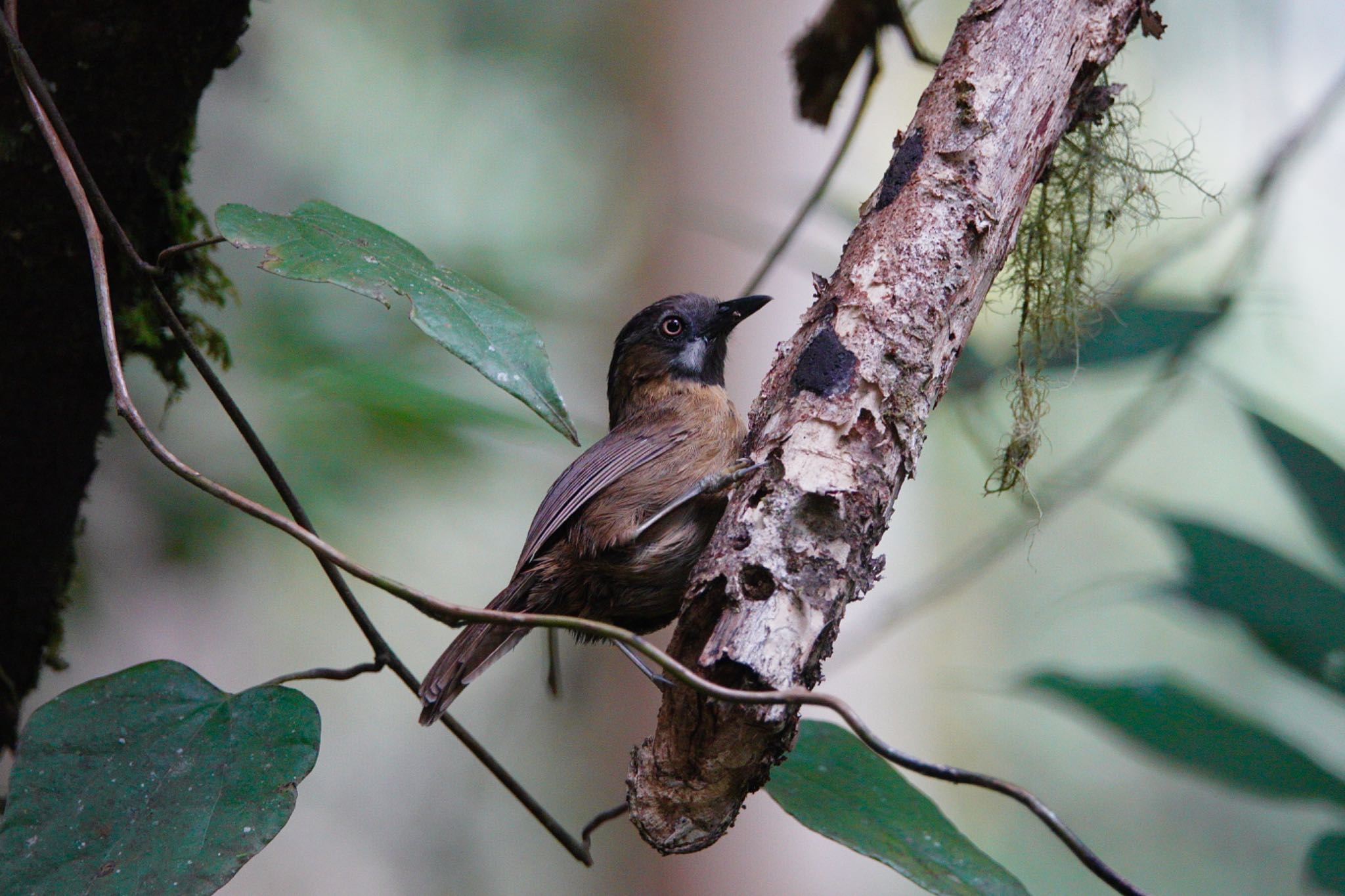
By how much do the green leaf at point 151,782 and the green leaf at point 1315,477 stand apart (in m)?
2.39

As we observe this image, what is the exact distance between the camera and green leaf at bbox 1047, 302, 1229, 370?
300 cm

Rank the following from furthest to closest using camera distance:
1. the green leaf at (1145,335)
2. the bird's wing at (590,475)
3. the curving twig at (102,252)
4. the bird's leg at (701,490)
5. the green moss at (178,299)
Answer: the green leaf at (1145,335), the green moss at (178,299), the bird's wing at (590,475), the bird's leg at (701,490), the curving twig at (102,252)

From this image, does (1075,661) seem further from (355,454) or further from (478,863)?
(355,454)

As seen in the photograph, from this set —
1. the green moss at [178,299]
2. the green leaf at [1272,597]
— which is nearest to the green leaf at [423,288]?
the green moss at [178,299]

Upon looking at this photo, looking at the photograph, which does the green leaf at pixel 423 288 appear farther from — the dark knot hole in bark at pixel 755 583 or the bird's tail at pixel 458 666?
the bird's tail at pixel 458 666

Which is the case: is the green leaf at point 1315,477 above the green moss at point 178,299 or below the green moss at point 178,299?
above

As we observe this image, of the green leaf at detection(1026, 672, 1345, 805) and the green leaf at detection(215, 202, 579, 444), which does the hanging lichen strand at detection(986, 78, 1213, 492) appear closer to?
the green leaf at detection(1026, 672, 1345, 805)

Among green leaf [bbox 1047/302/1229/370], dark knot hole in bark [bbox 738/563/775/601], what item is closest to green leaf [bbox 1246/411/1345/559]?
green leaf [bbox 1047/302/1229/370]

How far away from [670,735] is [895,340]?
2.44ft

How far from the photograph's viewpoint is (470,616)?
164 cm

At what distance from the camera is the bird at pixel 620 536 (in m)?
2.15

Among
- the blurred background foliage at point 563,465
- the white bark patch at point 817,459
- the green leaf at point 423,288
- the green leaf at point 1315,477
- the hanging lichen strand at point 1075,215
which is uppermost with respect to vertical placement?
the hanging lichen strand at point 1075,215

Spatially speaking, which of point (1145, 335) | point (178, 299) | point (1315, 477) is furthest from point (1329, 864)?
point (178, 299)

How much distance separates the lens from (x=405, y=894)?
6.23 meters
